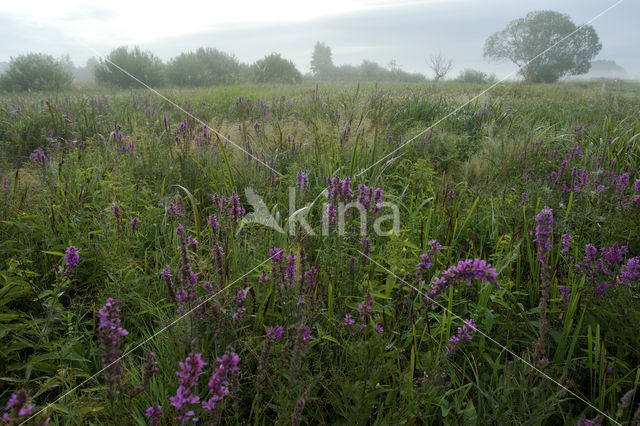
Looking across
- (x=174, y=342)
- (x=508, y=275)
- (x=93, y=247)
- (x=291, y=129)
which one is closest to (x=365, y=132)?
(x=291, y=129)

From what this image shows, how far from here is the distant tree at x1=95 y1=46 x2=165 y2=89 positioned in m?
15.7

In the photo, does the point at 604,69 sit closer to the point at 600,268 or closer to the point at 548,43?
the point at 548,43

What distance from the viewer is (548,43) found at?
16.4ft

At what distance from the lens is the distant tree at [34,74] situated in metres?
14.7

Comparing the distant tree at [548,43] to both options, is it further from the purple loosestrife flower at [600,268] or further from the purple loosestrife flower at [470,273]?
the purple loosestrife flower at [470,273]

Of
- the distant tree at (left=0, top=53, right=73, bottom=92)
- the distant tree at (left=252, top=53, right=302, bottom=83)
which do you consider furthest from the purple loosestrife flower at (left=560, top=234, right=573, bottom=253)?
the distant tree at (left=0, top=53, right=73, bottom=92)

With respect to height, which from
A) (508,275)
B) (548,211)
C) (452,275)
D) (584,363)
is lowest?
(584,363)

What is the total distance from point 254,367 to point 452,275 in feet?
3.41

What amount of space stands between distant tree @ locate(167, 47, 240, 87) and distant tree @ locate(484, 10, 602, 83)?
34.9ft

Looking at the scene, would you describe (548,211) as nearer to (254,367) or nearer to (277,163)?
(254,367)

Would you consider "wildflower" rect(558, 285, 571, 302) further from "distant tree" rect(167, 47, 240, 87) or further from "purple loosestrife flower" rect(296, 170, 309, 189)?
"distant tree" rect(167, 47, 240, 87)

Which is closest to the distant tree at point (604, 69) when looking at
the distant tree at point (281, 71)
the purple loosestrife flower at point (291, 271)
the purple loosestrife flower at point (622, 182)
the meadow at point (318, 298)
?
the meadow at point (318, 298)

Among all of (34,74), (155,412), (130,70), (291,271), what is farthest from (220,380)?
(34,74)

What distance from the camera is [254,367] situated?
5.41ft
